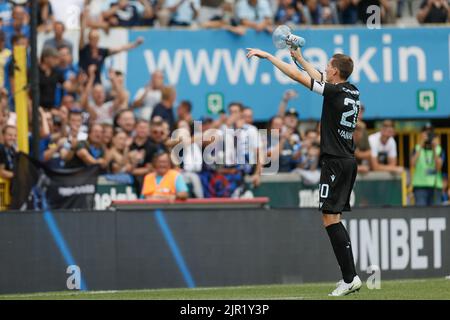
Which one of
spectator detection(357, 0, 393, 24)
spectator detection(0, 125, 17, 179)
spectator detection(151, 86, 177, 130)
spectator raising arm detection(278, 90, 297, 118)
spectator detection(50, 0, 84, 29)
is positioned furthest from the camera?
spectator detection(357, 0, 393, 24)

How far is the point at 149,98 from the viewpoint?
20.3 m

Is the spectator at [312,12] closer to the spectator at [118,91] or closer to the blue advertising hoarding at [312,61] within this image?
the blue advertising hoarding at [312,61]

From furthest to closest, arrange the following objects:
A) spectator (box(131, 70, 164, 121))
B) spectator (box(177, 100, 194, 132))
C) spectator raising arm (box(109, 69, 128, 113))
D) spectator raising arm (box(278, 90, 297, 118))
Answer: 1. spectator raising arm (box(278, 90, 297, 118))
2. spectator (box(131, 70, 164, 121))
3. spectator raising arm (box(109, 69, 128, 113))
4. spectator (box(177, 100, 194, 132))

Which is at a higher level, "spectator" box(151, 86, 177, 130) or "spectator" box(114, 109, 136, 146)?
"spectator" box(151, 86, 177, 130)

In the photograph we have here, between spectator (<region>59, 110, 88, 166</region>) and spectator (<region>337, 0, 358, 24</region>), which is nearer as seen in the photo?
spectator (<region>59, 110, 88, 166</region>)

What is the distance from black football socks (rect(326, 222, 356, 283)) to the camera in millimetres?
11961

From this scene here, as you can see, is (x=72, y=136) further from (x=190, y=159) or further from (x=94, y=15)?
(x=94, y=15)

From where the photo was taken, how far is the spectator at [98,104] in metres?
19.7

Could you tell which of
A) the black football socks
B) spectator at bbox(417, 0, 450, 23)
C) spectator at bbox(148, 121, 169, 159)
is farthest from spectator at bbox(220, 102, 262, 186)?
the black football socks

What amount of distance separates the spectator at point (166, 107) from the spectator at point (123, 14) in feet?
5.27

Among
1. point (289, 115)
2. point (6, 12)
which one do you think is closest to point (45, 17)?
point (6, 12)

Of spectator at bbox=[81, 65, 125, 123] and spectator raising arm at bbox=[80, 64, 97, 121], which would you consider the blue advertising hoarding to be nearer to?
spectator at bbox=[81, 65, 125, 123]

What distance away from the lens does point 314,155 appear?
61.4ft

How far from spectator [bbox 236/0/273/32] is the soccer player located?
909 cm
